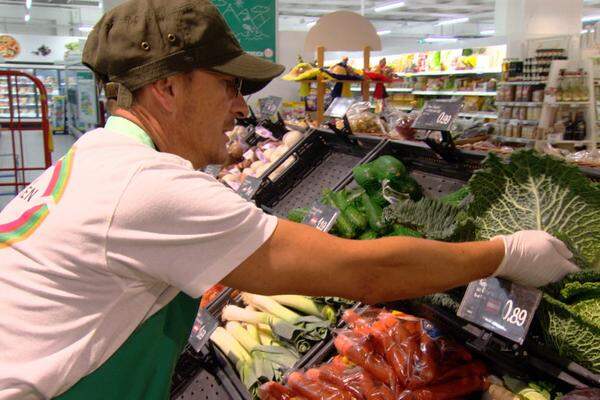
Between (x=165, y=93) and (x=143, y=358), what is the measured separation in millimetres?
521

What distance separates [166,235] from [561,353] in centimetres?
90

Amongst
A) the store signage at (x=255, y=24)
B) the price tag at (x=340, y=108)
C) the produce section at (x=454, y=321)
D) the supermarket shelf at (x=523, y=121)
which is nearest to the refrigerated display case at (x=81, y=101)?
the store signage at (x=255, y=24)

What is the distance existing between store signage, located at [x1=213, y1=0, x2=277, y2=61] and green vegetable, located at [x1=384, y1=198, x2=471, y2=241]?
526 centimetres

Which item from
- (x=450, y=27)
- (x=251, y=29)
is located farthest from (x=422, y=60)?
(x=450, y=27)

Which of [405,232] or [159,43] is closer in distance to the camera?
[159,43]

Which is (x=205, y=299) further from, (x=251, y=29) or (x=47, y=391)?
(x=251, y=29)

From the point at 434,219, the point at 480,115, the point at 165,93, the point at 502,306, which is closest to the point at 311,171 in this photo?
the point at 434,219

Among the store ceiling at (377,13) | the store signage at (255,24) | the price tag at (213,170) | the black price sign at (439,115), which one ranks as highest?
the store ceiling at (377,13)

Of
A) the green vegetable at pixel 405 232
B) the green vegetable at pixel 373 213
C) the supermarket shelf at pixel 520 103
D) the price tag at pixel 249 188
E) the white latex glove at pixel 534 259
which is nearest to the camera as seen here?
the white latex glove at pixel 534 259

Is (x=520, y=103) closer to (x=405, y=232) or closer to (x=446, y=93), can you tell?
(x=446, y=93)

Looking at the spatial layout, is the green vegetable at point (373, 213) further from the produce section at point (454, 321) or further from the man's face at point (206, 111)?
the man's face at point (206, 111)

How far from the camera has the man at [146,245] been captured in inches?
39.3

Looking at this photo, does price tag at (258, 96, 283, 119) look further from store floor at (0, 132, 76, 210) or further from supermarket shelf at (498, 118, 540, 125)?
supermarket shelf at (498, 118, 540, 125)

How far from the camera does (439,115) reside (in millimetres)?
2133
